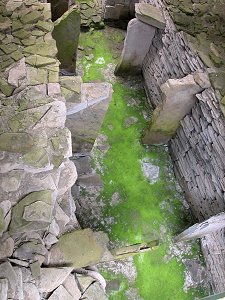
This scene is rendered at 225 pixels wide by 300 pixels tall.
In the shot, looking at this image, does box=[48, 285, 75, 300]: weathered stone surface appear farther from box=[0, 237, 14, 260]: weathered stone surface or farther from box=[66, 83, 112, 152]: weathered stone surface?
box=[66, 83, 112, 152]: weathered stone surface

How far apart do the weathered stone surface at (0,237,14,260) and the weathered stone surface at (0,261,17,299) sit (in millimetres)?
76

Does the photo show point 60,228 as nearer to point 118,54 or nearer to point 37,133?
point 37,133

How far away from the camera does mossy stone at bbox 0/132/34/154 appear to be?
315 centimetres

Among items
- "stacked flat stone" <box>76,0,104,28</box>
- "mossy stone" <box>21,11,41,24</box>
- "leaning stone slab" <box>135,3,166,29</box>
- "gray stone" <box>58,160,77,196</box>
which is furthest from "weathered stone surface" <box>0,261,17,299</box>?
"stacked flat stone" <box>76,0,104,28</box>

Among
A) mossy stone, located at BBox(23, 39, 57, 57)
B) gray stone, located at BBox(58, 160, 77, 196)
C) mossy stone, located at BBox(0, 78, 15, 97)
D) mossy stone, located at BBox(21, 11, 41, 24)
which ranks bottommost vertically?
gray stone, located at BBox(58, 160, 77, 196)

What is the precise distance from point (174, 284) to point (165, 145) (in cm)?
212

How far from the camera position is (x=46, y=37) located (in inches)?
164

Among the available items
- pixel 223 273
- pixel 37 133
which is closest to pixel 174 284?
pixel 223 273

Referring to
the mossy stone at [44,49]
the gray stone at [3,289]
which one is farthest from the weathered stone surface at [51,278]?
the mossy stone at [44,49]

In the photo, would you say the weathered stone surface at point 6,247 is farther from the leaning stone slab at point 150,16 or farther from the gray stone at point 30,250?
the leaning stone slab at point 150,16

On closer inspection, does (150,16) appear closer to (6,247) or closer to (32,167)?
(32,167)

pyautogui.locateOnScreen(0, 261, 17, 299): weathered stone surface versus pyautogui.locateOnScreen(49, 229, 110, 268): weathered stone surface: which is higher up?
pyautogui.locateOnScreen(0, 261, 17, 299): weathered stone surface

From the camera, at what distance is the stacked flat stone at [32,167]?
2816mm

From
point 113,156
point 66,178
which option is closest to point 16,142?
point 66,178
